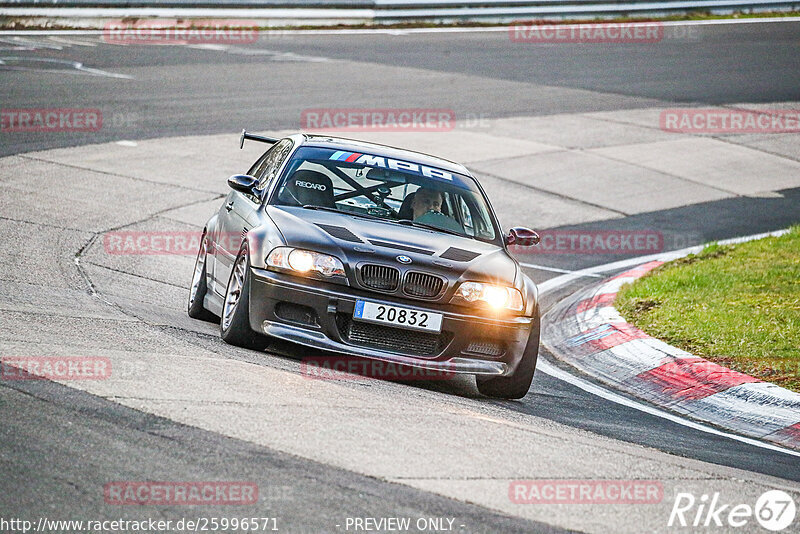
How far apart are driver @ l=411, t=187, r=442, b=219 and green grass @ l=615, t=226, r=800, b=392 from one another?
2.48 m

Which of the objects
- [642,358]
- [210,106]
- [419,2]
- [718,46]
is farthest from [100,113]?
[718,46]

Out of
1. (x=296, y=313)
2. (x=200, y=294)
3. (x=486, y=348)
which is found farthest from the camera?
(x=200, y=294)

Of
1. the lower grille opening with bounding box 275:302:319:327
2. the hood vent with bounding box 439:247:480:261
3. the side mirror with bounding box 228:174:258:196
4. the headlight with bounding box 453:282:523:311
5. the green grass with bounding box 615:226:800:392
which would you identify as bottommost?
the green grass with bounding box 615:226:800:392

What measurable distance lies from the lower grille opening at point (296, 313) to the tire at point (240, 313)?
0.23 m

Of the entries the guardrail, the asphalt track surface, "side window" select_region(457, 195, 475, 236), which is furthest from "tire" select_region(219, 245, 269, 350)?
the guardrail

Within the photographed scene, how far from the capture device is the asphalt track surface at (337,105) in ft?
15.7

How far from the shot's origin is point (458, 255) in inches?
305

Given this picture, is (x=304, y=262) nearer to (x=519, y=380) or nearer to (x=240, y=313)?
(x=240, y=313)

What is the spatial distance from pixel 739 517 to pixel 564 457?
92 cm

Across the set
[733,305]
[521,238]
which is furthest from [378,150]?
[733,305]

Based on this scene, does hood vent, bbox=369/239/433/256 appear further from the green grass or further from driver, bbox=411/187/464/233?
the green grass

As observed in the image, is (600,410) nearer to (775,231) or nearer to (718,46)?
(775,231)

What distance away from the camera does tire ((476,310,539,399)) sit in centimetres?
767

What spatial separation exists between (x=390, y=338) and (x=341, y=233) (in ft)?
2.65
